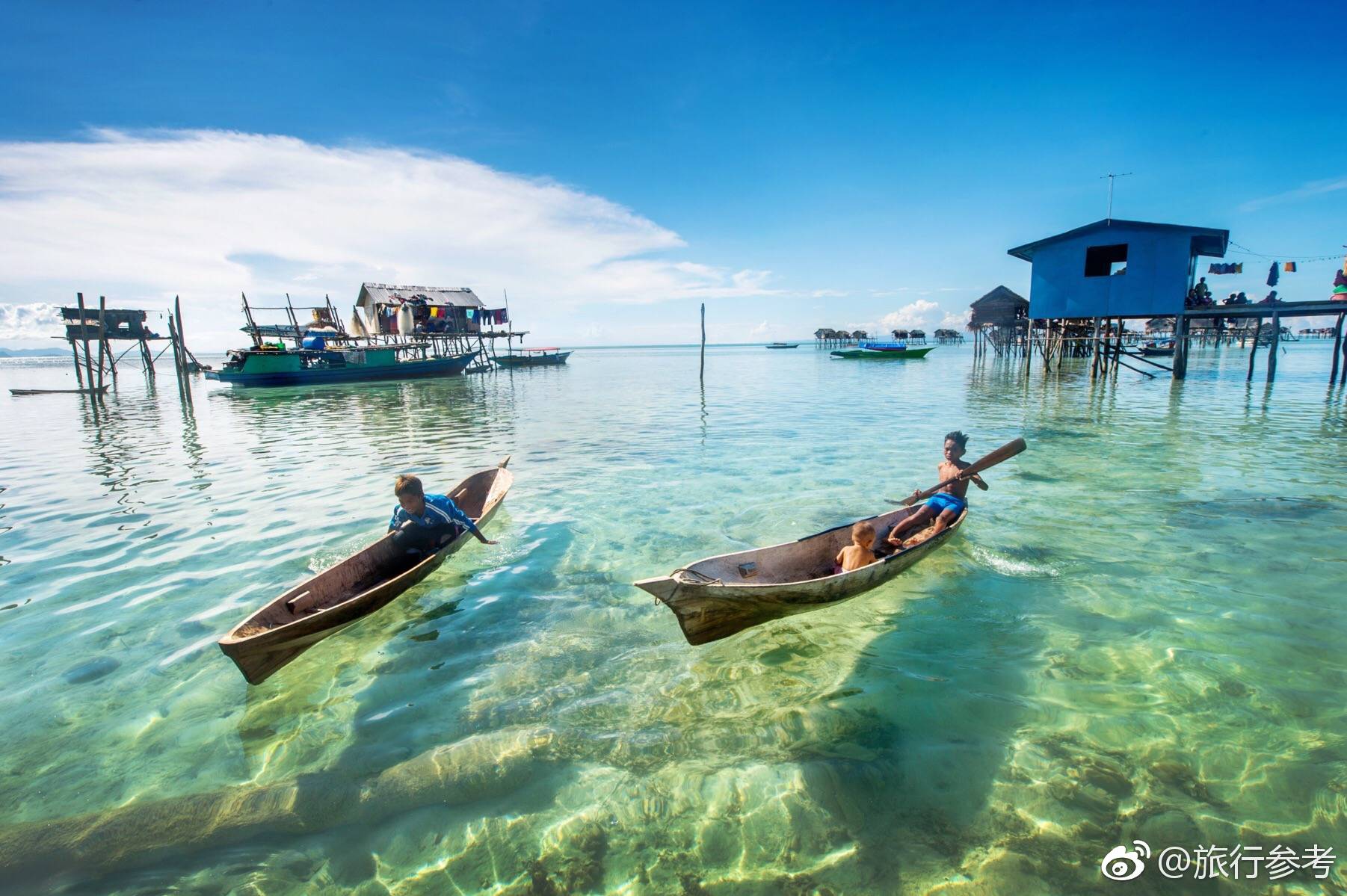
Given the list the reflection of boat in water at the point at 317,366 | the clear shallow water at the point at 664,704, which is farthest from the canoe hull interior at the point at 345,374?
the clear shallow water at the point at 664,704

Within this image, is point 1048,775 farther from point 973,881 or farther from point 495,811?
point 495,811

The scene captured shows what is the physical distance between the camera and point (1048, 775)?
391cm

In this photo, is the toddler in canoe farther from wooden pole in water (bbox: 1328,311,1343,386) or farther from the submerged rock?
wooden pole in water (bbox: 1328,311,1343,386)

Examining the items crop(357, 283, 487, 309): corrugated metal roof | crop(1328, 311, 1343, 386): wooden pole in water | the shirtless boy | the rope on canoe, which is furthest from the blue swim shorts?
crop(357, 283, 487, 309): corrugated metal roof

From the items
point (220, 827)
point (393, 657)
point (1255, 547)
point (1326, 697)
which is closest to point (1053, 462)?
point (1255, 547)

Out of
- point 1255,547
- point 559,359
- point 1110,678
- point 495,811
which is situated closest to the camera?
point 495,811

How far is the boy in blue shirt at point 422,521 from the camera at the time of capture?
6.49 meters

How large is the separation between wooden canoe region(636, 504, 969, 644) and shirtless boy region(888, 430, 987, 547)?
713mm

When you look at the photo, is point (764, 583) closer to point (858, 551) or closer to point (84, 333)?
point (858, 551)

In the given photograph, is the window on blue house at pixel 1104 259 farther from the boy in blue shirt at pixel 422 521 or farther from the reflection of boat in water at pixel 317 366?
the reflection of boat in water at pixel 317 366

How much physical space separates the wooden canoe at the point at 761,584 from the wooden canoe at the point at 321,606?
2.49 meters

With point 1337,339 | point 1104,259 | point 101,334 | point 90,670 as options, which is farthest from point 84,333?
point 1337,339

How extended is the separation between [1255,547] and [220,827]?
11.0 meters

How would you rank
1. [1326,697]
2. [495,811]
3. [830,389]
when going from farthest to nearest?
[830,389] → [1326,697] → [495,811]
